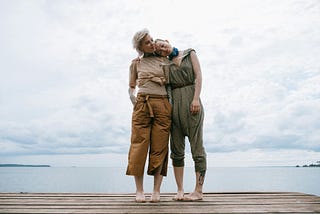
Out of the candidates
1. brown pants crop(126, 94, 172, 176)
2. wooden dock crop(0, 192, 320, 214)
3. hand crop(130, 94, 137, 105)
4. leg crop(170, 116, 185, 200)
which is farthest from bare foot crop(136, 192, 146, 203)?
hand crop(130, 94, 137, 105)

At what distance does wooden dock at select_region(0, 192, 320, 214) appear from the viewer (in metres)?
3.26

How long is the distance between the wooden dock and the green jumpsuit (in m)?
0.52

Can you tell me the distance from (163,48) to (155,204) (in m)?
1.73

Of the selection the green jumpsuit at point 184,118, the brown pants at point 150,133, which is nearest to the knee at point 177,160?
the green jumpsuit at point 184,118

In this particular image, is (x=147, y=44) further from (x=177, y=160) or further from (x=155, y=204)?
(x=155, y=204)

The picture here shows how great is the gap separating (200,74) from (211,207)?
4.88 ft

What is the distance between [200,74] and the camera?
12.8 feet

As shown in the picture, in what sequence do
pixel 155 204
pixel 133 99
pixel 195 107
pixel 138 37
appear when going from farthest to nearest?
pixel 133 99, pixel 195 107, pixel 138 37, pixel 155 204

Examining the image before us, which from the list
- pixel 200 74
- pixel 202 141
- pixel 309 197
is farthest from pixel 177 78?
pixel 309 197

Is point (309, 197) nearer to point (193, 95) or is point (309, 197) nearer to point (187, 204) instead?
point (187, 204)

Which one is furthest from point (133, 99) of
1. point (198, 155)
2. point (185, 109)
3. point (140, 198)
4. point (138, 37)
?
point (140, 198)

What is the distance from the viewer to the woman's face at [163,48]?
382 cm

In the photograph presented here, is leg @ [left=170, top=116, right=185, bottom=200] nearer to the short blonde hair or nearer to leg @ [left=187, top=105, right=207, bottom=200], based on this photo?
leg @ [left=187, top=105, right=207, bottom=200]

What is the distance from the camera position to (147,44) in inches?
149
